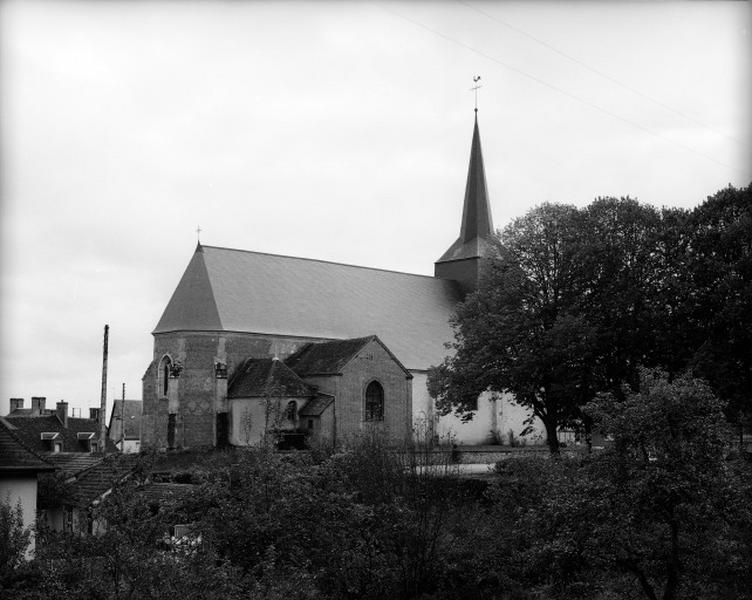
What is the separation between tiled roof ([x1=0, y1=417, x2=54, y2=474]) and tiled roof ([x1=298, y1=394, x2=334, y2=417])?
25.0 metres

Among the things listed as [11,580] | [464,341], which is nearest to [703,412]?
[11,580]

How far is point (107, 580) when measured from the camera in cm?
1223

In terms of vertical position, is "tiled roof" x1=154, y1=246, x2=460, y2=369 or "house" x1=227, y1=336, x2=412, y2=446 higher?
"tiled roof" x1=154, y1=246, x2=460, y2=369

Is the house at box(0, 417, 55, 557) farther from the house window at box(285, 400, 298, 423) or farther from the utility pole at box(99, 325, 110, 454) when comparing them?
the house window at box(285, 400, 298, 423)

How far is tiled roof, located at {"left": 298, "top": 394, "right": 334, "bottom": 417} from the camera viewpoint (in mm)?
45062

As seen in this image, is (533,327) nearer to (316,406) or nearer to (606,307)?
(606,307)

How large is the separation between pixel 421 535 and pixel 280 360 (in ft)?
96.2

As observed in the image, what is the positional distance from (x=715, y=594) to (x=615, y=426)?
→ 13.6 feet

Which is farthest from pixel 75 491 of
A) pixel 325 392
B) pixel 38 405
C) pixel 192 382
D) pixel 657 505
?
pixel 38 405

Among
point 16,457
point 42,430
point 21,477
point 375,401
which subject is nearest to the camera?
point 21,477

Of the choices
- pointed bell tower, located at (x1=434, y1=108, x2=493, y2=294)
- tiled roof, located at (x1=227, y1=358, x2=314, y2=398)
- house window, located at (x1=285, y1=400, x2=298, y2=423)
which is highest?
pointed bell tower, located at (x1=434, y1=108, x2=493, y2=294)

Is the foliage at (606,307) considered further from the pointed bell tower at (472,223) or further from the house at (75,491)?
the pointed bell tower at (472,223)

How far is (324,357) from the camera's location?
47719mm

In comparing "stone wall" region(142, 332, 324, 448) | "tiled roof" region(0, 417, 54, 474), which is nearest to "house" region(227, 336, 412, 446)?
"stone wall" region(142, 332, 324, 448)
